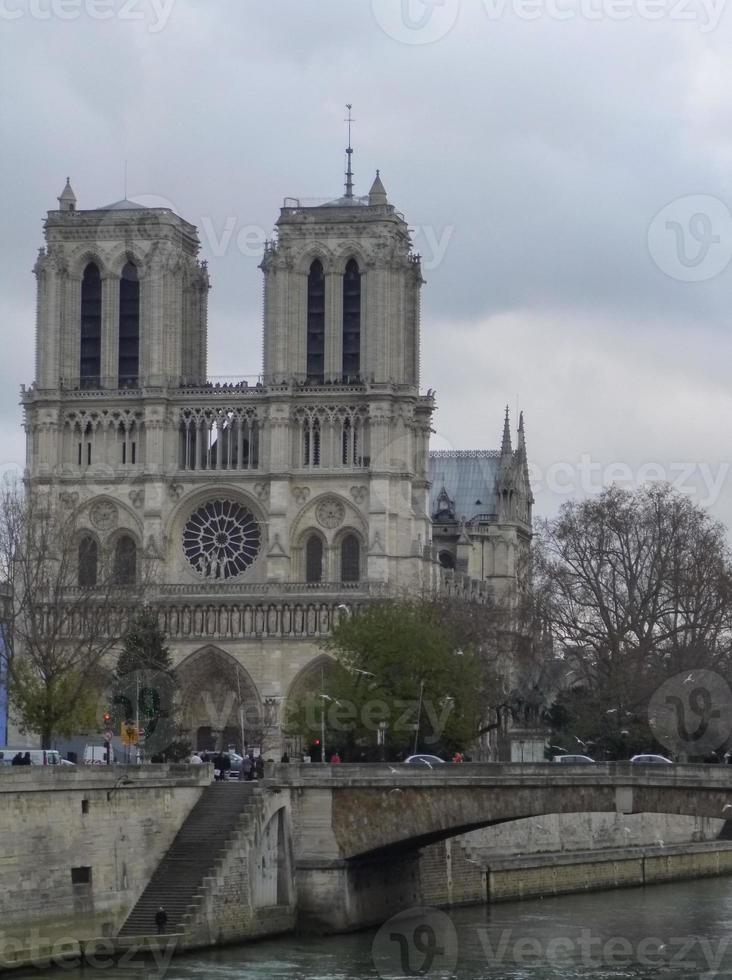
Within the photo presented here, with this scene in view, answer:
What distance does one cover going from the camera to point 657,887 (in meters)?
77.2

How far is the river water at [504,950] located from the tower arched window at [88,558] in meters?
45.8

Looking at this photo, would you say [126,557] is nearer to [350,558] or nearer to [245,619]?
[245,619]

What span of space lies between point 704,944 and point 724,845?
2607 centimetres

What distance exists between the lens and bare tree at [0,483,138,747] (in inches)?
3253

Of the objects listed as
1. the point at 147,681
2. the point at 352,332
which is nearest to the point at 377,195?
the point at 352,332

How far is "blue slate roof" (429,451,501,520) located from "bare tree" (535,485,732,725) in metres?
42.2

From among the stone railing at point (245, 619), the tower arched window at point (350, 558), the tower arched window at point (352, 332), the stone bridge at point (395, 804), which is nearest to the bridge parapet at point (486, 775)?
the stone bridge at point (395, 804)

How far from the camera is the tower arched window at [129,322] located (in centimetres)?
11894

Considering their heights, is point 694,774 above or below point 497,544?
below

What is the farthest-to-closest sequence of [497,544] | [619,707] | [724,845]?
[497,544]
[619,707]
[724,845]

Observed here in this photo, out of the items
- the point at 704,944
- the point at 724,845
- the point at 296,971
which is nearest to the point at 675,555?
the point at 724,845

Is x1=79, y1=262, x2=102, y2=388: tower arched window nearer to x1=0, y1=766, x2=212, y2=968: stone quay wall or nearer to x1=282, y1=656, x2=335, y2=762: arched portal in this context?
x1=282, y1=656, x2=335, y2=762: arched portal

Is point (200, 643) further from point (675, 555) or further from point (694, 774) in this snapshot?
point (694, 774)

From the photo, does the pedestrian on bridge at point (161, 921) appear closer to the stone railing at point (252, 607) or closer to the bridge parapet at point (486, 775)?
the bridge parapet at point (486, 775)
